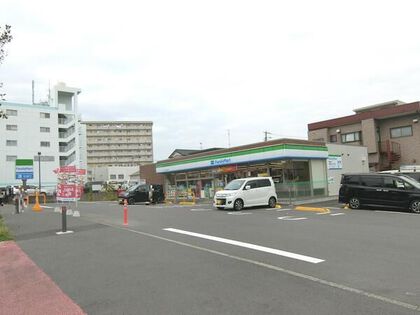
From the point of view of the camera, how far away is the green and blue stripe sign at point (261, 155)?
28341mm

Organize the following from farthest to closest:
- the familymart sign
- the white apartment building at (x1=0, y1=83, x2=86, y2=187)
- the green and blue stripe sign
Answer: the white apartment building at (x1=0, y1=83, x2=86, y2=187) → the green and blue stripe sign → the familymart sign

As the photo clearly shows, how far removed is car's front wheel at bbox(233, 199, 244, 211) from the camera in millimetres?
22297

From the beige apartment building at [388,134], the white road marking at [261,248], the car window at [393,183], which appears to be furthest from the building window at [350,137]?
the white road marking at [261,248]

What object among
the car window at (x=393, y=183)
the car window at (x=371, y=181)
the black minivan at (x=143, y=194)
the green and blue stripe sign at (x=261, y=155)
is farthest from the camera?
the black minivan at (x=143, y=194)

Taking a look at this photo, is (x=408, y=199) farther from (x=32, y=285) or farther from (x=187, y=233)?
(x=32, y=285)

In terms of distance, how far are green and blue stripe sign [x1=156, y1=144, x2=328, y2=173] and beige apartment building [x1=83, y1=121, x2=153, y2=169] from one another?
279 ft

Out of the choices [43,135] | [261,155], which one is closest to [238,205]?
[261,155]

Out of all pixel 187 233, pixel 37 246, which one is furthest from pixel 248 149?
pixel 37 246

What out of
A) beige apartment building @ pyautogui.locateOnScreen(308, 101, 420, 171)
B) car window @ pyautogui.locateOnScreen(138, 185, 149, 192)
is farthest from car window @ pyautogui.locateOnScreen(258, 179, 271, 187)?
beige apartment building @ pyautogui.locateOnScreen(308, 101, 420, 171)

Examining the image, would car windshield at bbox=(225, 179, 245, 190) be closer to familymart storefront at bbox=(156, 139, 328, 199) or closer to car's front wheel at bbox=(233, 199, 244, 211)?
car's front wheel at bbox=(233, 199, 244, 211)

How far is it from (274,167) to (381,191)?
9.78 meters

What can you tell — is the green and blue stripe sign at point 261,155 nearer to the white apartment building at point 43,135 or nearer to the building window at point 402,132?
the building window at point 402,132

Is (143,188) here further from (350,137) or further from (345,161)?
(350,137)

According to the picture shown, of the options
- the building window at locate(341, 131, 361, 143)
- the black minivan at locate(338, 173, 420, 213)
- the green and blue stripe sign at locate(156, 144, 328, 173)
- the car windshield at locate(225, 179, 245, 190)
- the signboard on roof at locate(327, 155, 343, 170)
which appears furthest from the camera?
the building window at locate(341, 131, 361, 143)
